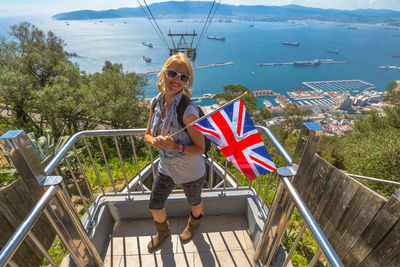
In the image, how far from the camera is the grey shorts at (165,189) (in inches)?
85.1

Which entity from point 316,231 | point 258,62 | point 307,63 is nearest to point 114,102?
point 316,231

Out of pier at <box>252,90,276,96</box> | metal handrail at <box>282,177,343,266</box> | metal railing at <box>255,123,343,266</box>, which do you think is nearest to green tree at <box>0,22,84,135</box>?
metal railing at <box>255,123,343,266</box>

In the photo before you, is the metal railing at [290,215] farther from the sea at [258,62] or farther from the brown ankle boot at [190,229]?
the sea at [258,62]

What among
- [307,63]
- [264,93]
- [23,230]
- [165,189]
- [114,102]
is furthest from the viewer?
[307,63]

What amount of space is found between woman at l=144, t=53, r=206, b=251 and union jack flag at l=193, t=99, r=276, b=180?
0.14m

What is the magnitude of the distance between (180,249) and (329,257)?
1934 millimetres

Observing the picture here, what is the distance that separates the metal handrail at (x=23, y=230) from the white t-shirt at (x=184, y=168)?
93cm

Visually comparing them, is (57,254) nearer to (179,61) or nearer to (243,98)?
(179,61)

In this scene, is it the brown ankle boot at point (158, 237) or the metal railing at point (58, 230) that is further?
the brown ankle boot at point (158, 237)

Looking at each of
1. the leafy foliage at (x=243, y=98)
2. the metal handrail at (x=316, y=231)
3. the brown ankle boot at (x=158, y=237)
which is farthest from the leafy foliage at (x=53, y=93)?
the metal handrail at (x=316, y=231)

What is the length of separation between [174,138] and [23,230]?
1.18 metres

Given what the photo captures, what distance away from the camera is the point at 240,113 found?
1.75 meters

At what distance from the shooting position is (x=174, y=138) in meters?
1.90

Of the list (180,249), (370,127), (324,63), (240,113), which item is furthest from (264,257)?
(324,63)
